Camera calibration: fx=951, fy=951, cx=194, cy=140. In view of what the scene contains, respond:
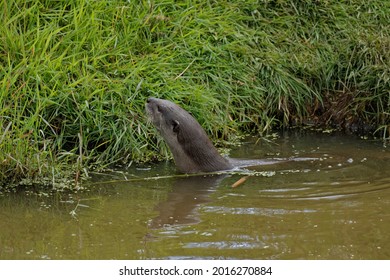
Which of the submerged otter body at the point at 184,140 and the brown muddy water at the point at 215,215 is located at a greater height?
the submerged otter body at the point at 184,140

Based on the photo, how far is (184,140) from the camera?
261 inches

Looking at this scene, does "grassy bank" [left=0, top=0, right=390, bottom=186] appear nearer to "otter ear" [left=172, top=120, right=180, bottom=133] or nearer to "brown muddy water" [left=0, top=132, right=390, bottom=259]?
"otter ear" [left=172, top=120, right=180, bottom=133]

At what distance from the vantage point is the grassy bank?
6.45m

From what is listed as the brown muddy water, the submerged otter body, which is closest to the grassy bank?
the submerged otter body

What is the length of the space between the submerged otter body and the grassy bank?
18 cm

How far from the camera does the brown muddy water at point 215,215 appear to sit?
4.79 m

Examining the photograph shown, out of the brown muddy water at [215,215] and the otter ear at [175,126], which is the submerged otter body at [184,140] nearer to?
the otter ear at [175,126]

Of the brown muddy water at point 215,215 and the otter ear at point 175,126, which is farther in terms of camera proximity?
the otter ear at point 175,126

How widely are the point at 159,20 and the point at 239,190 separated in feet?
6.51

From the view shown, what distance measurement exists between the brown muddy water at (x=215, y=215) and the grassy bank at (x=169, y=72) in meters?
0.34

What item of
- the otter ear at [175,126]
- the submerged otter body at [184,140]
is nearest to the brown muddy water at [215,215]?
the submerged otter body at [184,140]

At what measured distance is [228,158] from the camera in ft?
22.4
